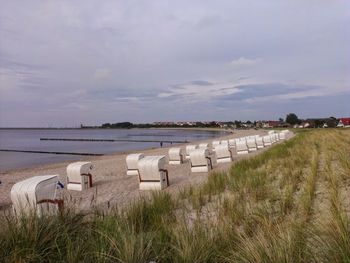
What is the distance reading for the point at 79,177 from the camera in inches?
467

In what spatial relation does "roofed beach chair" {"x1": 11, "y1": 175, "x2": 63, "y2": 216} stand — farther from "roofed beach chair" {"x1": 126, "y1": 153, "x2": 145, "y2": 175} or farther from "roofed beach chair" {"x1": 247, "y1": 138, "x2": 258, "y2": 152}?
"roofed beach chair" {"x1": 247, "y1": 138, "x2": 258, "y2": 152}

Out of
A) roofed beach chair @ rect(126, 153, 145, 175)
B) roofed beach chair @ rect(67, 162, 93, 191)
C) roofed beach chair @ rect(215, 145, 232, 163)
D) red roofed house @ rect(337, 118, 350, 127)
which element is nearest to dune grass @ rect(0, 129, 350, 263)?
roofed beach chair @ rect(67, 162, 93, 191)

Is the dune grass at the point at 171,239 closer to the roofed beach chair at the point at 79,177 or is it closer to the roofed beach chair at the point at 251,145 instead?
the roofed beach chair at the point at 79,177

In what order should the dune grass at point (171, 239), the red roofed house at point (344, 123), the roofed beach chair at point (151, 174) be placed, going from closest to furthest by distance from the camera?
the dune grass at point (171, 239)
the roofed beach chair at point (151, 174)
the red roofed house at point (344, 123)

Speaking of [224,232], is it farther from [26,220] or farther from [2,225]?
[2,225]

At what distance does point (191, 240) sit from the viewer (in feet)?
12.8

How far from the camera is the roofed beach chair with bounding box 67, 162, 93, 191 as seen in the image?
1186 centimetres

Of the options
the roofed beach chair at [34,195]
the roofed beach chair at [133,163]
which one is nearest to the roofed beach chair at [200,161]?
the roofed beach chair at [133,163]

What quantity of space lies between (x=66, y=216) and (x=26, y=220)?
25.2 inches

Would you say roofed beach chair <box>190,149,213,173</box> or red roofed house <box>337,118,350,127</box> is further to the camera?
red roofed house <box>337,118,350,127</box>

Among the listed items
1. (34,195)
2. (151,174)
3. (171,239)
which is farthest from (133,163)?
(171,239)

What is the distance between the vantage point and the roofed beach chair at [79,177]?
38.9 feet

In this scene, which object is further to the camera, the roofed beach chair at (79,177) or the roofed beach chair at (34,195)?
the roofed beach chair at (79,177)

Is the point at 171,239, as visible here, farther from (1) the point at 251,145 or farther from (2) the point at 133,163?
(1) the point at 251,145
